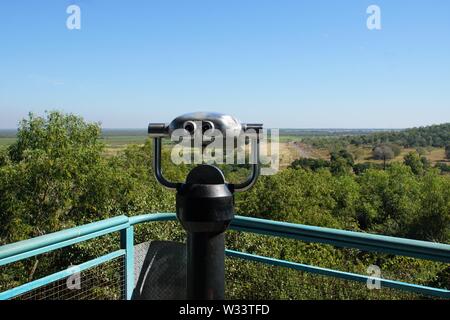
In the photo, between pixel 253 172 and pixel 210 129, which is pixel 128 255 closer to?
pixel 253 172

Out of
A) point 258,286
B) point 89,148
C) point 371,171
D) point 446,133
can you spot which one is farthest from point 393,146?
point 258,286

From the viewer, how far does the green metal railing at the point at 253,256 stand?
1.55 metres

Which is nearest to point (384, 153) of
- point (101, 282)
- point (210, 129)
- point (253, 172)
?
point (101, 282)

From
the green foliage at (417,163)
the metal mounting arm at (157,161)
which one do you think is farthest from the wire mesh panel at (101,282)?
the green foliage at (417,163)

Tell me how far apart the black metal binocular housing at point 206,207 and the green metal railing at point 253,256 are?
64cm

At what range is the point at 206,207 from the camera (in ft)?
3.79

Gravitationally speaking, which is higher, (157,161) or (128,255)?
(157,161)

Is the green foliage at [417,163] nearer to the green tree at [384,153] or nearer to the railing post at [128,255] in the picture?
the green tree at [384,153]

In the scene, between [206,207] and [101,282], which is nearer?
[206,207]

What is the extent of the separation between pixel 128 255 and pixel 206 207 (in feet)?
3.42
